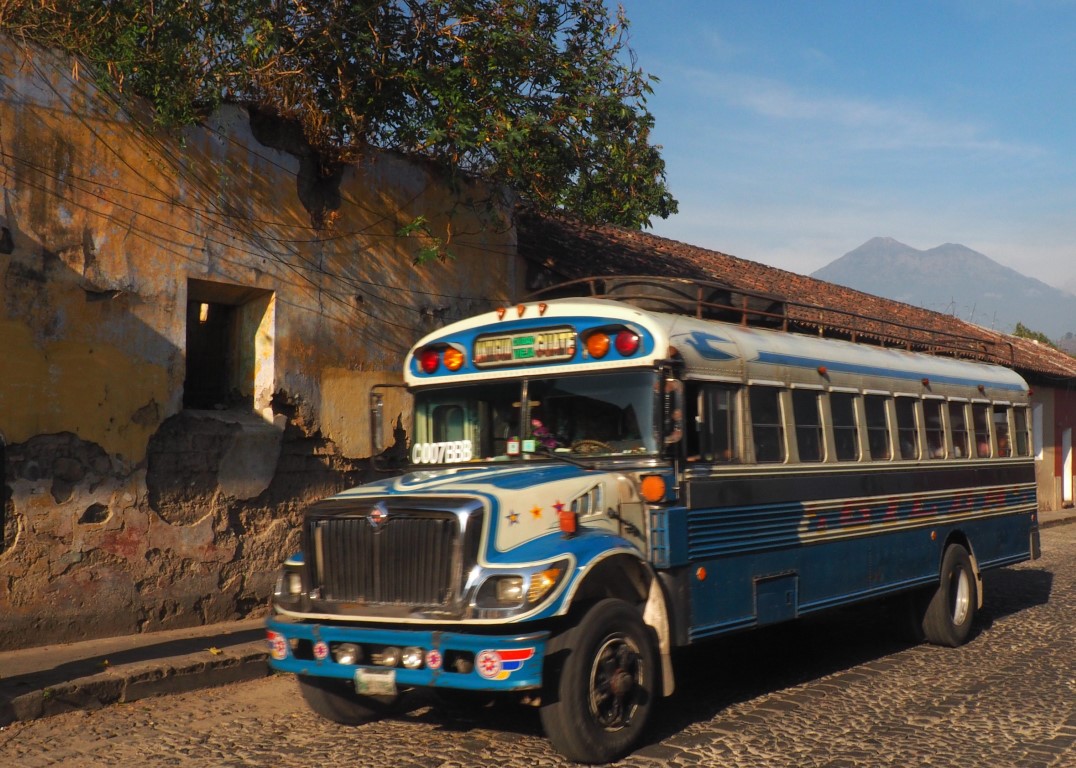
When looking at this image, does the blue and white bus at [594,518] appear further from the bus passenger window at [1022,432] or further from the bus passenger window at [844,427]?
the bus passenger window at [1022,432]

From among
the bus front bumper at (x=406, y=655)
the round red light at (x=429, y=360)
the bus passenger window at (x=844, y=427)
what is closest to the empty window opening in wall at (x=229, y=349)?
the round red light at (x=429, y=360)

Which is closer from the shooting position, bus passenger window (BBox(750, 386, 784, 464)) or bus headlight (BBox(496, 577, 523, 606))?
bus headlight (BBox(496, 577, 523, 606))

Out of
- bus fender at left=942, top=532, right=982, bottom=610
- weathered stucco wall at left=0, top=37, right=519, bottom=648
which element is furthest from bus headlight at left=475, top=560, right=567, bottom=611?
bus fender at left=942, top=532, right=982, bottom=610

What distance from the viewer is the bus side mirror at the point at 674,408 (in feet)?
21.9

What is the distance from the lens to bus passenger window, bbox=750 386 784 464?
7.71m

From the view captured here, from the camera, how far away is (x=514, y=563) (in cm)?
588

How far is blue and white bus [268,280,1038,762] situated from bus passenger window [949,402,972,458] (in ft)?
4.09

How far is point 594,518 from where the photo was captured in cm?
646

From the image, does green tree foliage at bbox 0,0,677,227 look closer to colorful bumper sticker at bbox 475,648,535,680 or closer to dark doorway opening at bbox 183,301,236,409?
dark doorway opening at bbox 183,301,236,409

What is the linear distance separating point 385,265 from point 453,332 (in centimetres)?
425

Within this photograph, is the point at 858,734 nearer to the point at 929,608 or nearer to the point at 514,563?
the point at 514,563

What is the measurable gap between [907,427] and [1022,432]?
123 inches

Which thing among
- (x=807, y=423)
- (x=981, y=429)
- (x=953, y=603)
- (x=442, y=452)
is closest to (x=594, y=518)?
(x=442, y=452)

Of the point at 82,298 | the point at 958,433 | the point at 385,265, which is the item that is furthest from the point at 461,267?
the point at 958,433
